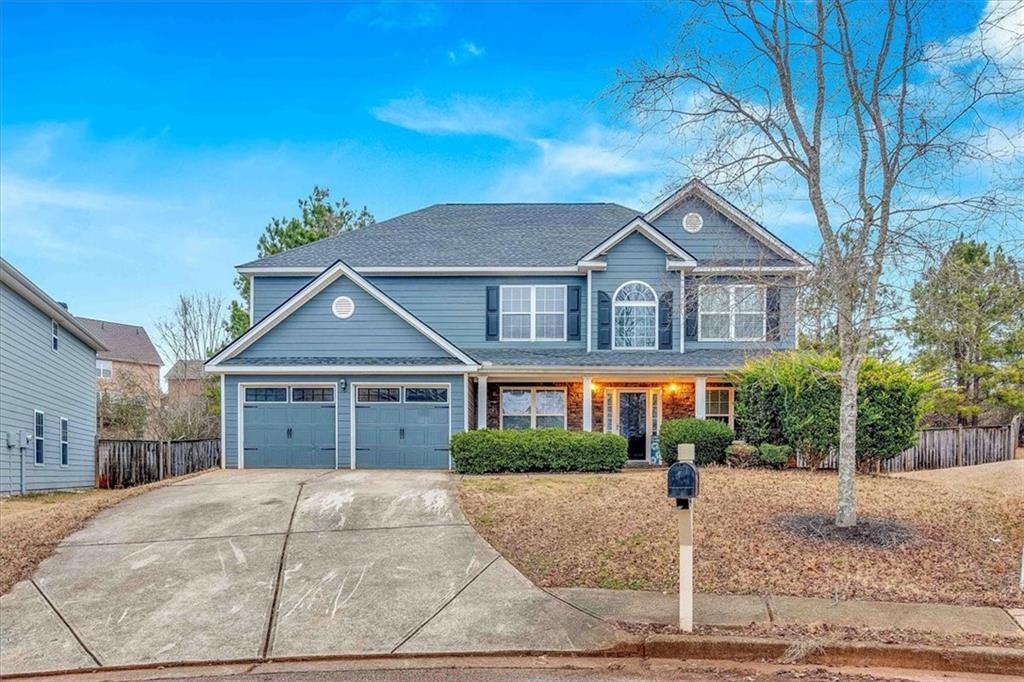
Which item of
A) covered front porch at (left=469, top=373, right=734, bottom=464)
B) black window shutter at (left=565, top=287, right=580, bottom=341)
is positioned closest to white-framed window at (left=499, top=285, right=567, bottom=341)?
black window shutter at (left=565, top=287, right=580, bottom=341)

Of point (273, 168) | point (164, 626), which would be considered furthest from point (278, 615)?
point (273, 168)

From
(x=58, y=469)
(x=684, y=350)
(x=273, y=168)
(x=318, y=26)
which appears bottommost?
(x=58, y=469)

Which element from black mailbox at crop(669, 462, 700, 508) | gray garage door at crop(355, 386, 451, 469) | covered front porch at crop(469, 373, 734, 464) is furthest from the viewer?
covered front porch at crop(469, 373, 734, 464)

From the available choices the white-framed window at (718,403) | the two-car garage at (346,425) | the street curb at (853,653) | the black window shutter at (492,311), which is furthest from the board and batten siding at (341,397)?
the street curb at (853,653)

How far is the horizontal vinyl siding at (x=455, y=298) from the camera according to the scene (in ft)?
60.4

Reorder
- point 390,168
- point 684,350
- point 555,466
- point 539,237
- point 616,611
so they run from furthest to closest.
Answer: point 390,168 < point 539,237 < point 684,350 < point 555,466 < point 616,611

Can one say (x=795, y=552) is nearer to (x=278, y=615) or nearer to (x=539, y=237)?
(x=278, y=615)

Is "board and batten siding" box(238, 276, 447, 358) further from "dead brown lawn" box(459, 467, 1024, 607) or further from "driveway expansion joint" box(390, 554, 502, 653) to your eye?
"driveway expansion joint" box(390, 554, 502, 653)

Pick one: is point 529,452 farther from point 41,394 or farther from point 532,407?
point 41,394

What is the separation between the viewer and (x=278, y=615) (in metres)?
6.51

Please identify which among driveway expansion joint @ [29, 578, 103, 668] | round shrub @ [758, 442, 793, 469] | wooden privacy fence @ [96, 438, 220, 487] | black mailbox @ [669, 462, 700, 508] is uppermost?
black mailbox @ [669, 462, 700, 508]

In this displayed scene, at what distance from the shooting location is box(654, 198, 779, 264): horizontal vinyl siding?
1855 centimetres

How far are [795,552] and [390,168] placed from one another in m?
19.4

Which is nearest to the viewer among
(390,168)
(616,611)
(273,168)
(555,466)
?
(616,611)
